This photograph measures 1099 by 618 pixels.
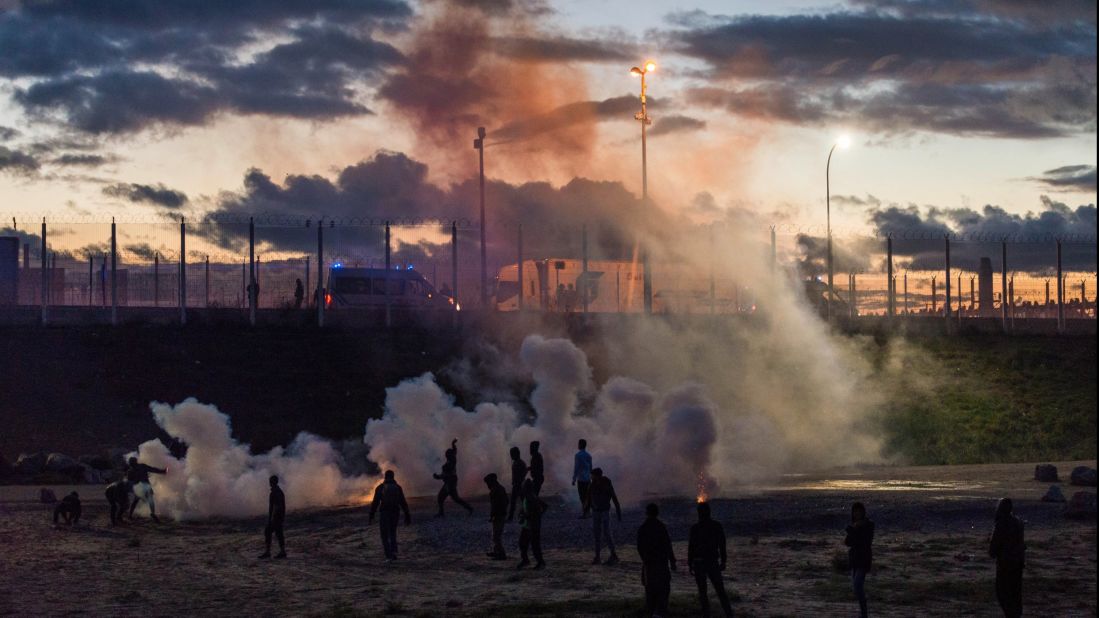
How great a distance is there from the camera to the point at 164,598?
20984 mm

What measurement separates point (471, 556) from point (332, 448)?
17.7 metres

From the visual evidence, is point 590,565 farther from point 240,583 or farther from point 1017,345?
point 1017,345

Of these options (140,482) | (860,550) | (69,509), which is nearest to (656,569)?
(860,550)

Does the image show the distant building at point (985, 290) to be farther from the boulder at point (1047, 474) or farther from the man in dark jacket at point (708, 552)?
the man in dark jacket at point (708, 552)

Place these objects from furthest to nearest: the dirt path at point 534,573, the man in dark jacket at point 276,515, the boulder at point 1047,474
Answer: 1. the boulder at point 1047,474
2. the man in dark jacket at point 276,515
3. the dirt path at point 534,573

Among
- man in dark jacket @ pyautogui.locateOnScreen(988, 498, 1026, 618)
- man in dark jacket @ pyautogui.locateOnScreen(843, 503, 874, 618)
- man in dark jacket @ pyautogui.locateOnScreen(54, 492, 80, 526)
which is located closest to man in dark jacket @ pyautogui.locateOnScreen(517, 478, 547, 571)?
man in dark jacket @ pyautogui.locateOnScreen(843, 503, 874, 618)

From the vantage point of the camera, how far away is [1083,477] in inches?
1280

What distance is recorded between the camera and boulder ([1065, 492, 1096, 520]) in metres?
26.4

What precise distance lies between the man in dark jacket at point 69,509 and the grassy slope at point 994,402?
2729 centimetres

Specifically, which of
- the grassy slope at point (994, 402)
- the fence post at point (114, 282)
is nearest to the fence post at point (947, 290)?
the grassy slope at point (994, 402)

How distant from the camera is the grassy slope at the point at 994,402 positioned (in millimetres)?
44656

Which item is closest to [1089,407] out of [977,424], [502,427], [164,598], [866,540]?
[977,424]

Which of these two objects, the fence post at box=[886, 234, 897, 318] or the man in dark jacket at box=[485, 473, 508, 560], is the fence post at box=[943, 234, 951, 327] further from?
the man in dark jacket at box=[485, 473, 508, 560]

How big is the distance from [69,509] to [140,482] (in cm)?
201
